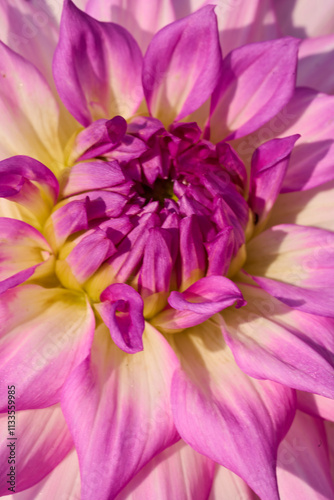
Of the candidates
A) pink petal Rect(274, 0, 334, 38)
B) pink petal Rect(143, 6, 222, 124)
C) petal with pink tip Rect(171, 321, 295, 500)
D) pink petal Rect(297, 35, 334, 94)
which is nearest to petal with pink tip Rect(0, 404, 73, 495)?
petal with pink tip Rect(171, 321, 295, 500)

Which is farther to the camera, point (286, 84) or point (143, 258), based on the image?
point (286, 84)

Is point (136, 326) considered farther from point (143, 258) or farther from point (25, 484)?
point (25, 484)

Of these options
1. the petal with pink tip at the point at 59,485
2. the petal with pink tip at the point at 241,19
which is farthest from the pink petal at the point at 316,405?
the petal with pink tip at the point at 241,19

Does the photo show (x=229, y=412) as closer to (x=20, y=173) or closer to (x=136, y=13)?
(x=20, y=173)

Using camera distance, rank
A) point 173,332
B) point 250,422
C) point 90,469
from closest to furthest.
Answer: point 90,469, point 250,422, point 173,332

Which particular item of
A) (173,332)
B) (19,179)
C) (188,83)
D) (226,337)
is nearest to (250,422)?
(226,337)

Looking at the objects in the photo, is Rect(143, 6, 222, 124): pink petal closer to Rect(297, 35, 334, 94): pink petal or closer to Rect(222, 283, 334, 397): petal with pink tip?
Rect(297, 35, 334, 94): pink petal

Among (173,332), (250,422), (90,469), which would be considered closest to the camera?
(90,469)

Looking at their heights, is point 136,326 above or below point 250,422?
above
